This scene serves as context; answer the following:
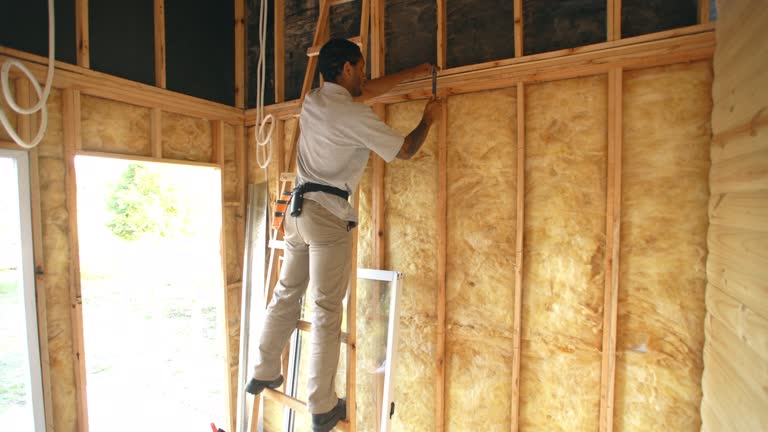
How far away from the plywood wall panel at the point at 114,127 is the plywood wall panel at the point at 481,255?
2.21 metres

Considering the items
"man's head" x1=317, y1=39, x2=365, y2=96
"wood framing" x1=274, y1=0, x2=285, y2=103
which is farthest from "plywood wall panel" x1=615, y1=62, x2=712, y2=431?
"wood framing" x1=274, y1=0, x2=285, y2=103

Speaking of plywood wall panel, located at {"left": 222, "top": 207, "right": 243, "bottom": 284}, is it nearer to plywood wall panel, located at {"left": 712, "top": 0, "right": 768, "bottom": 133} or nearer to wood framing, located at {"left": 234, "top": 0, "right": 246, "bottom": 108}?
wood framing, located at {"left": 234, "top": 0, "right": 246, "bottom": 108}

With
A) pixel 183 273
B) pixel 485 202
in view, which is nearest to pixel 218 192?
pixel 485 202

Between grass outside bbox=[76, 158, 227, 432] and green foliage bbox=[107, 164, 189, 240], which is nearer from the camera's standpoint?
grass outside bbox=[76, 158, 227, 432]

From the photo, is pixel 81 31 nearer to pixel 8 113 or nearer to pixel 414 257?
pixel 8 113

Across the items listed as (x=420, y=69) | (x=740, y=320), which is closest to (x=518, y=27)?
(x=420, y=69)

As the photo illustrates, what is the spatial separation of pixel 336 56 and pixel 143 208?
420 inches

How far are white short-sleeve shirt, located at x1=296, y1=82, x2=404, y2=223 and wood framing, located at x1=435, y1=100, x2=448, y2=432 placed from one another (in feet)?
2.06

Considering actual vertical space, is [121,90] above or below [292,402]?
above

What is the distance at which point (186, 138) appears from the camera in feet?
9.48

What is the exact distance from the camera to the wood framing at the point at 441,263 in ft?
7.34

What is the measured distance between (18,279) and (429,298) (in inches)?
95.2

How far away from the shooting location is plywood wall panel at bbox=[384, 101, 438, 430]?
2330 mm

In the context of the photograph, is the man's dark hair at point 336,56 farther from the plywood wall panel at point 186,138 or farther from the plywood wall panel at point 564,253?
the plywood wall panel at point 186,138
